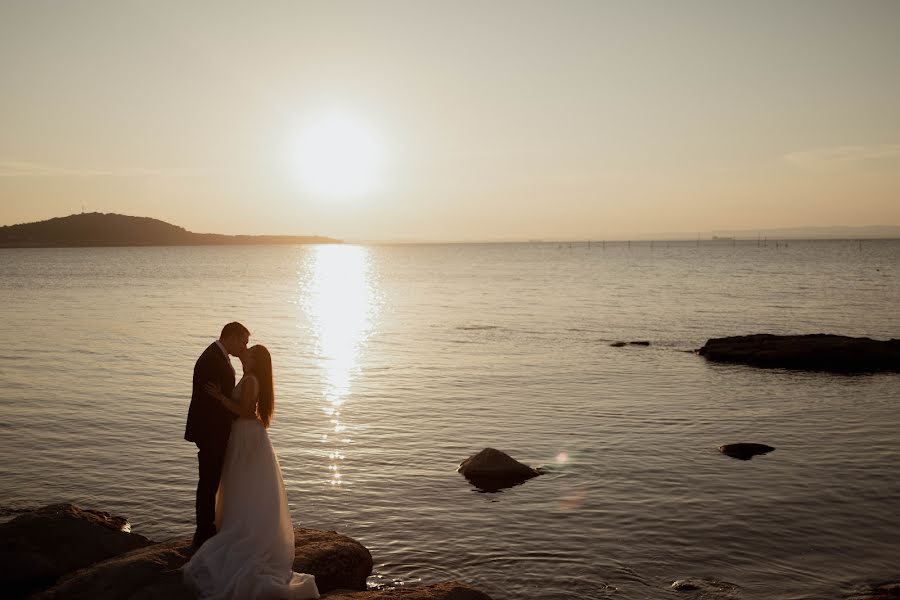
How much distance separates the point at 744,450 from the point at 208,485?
16505mm

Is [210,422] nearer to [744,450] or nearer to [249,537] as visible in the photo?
[249,537]

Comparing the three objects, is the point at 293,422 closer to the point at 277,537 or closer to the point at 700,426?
the point at 700,426

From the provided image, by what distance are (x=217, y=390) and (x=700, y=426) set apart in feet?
64.5

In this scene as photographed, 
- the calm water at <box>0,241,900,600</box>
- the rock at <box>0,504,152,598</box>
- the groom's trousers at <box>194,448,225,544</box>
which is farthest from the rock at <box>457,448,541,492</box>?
the groom's trousers at <box>194,448,225,544</box>

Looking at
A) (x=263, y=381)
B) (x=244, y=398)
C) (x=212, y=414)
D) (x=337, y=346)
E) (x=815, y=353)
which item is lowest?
(x=337, y=346)

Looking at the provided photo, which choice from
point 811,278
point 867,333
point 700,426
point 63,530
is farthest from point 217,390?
point 811,278

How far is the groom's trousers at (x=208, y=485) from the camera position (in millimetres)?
10797

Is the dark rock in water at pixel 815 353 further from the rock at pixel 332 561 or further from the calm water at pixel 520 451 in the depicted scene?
the rock at pixel 332 561

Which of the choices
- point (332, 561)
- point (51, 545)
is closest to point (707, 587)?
point (332, 561)

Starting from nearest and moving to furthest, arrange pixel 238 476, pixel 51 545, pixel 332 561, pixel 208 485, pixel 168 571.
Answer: pixel 168 571 < pixel 238 476 < pixel 208 485 < pixel 332 561 < pixel 51 545

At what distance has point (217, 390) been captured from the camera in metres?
10.6

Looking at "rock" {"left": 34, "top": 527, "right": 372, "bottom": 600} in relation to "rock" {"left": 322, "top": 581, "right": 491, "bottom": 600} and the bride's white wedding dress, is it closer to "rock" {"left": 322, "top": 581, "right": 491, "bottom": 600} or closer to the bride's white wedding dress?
the bride's white wedding dress

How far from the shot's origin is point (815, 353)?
3969 cm

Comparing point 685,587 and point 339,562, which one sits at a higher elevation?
point 339,562
